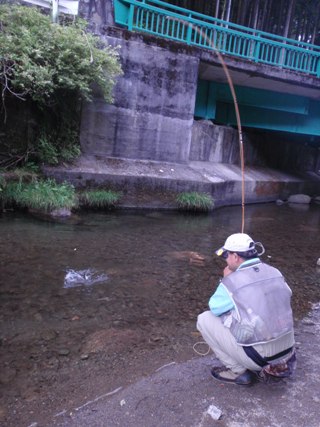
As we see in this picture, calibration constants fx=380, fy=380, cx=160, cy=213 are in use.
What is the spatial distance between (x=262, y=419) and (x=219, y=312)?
763mm

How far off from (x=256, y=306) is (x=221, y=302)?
0.88ft

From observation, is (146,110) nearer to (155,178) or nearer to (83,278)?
(155,178)

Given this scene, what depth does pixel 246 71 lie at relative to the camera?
1348 centimetres

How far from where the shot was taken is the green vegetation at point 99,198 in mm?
10117

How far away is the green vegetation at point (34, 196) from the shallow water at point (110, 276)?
38 cm

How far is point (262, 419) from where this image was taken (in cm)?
262

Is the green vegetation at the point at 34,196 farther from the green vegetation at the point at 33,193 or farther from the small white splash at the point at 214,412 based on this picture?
the small white splash at the point at 214,412

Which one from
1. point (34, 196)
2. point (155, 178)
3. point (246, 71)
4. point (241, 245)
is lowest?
point (34, 196)

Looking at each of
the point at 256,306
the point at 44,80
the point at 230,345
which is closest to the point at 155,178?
the point at 44,80

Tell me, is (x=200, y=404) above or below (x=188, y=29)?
below

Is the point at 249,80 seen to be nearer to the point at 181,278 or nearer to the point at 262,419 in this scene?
the point at 181,278

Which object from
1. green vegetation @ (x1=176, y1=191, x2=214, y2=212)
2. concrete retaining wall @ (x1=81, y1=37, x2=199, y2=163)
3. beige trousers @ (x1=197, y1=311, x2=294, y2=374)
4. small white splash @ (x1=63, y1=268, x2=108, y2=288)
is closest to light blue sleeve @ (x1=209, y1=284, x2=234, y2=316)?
beige trousers @ (x1=197, y1=311, x2=294, y2=374)

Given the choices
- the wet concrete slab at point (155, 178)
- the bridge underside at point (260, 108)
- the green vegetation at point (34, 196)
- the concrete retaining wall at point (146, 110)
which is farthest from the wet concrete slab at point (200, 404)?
the bridge underside at point (260, 108)

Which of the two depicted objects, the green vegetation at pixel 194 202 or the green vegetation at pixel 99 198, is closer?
the green vegetation at pixel 99 198
